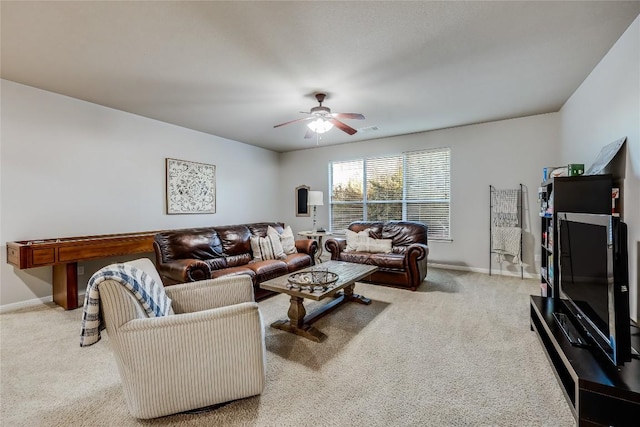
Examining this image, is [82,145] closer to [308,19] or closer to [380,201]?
[308,19]

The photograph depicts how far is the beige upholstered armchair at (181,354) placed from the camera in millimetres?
1454

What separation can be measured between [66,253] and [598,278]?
460cm

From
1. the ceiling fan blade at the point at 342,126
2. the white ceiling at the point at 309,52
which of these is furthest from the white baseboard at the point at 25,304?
the ceiling fan blade at the point at 342,126

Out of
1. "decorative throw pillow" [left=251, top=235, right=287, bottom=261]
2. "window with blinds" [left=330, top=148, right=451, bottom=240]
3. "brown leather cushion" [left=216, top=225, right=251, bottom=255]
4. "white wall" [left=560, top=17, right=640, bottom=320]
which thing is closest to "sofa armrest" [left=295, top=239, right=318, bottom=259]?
"decorative throw pillow" [left=251, top=235, right=287, bottom=261]

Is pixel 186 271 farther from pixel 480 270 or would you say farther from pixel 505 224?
pixel 505 224

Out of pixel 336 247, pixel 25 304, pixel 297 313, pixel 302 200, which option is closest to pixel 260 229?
pixel 336 247

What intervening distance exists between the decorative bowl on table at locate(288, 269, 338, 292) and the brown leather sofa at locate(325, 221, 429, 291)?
136 centimetres

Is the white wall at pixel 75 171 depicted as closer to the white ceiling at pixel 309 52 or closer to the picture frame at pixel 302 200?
the white ceiling at pixel 309 52

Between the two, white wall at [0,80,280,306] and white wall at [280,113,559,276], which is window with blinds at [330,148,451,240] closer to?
white wall at [280,113,559,276]

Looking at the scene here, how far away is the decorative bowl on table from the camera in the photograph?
103 inches

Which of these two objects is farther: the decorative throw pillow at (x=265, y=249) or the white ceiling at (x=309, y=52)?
the decorative throw pillow at (x=265, y=249)

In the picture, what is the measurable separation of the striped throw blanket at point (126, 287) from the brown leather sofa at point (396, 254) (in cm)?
298

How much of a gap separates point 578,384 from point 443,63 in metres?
2.66

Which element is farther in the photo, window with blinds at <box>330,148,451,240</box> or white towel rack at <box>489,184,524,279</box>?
window with blinds at <box>330,148,451,240</box>
